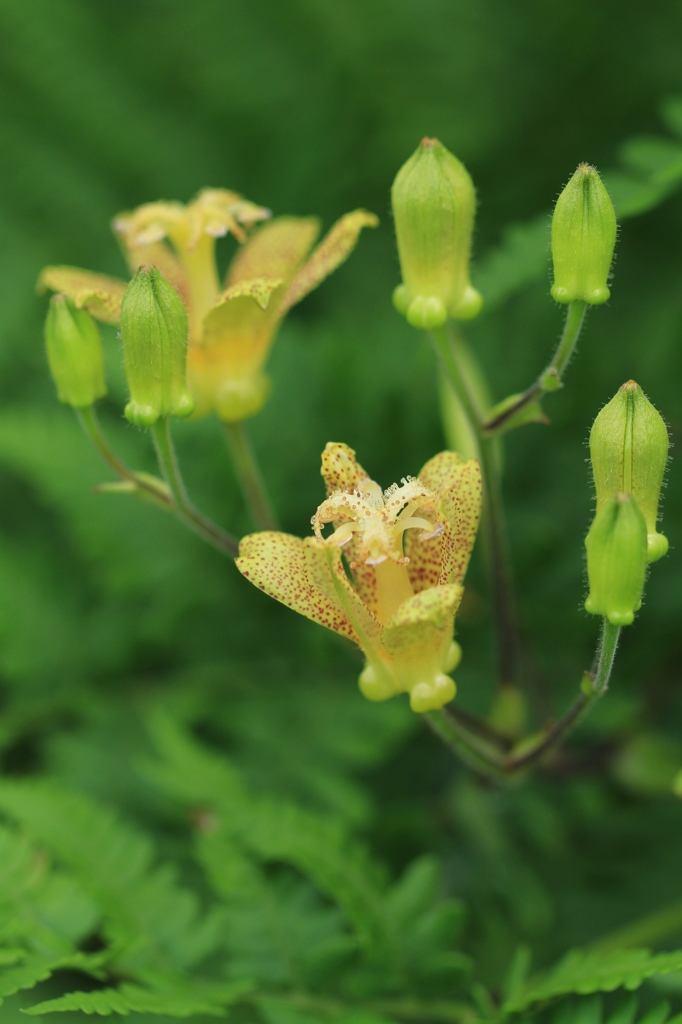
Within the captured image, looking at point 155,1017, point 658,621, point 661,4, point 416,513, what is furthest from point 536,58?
point 155,1017

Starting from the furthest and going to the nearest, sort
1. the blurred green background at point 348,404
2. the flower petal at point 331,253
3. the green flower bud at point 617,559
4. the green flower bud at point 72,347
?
the blurred green background at point 348,404, the flower petal at point 331,253, the green flower bud at point 72,347, the green flower bud at point 617,559

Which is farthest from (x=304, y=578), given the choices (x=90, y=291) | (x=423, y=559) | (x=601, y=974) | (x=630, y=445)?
(x=601, y=974)

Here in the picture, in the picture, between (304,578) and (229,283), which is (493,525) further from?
(229,283)

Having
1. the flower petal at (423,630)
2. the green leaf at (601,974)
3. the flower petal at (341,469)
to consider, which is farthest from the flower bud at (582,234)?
the green leaf at (601,974)

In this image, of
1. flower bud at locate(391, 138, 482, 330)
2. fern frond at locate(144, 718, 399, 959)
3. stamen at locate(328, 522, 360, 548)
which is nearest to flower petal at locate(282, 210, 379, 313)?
flower bud at locate(391, 138, 482, 330)

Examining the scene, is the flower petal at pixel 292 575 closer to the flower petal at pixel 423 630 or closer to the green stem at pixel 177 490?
the flower petal at pixel 423 630
